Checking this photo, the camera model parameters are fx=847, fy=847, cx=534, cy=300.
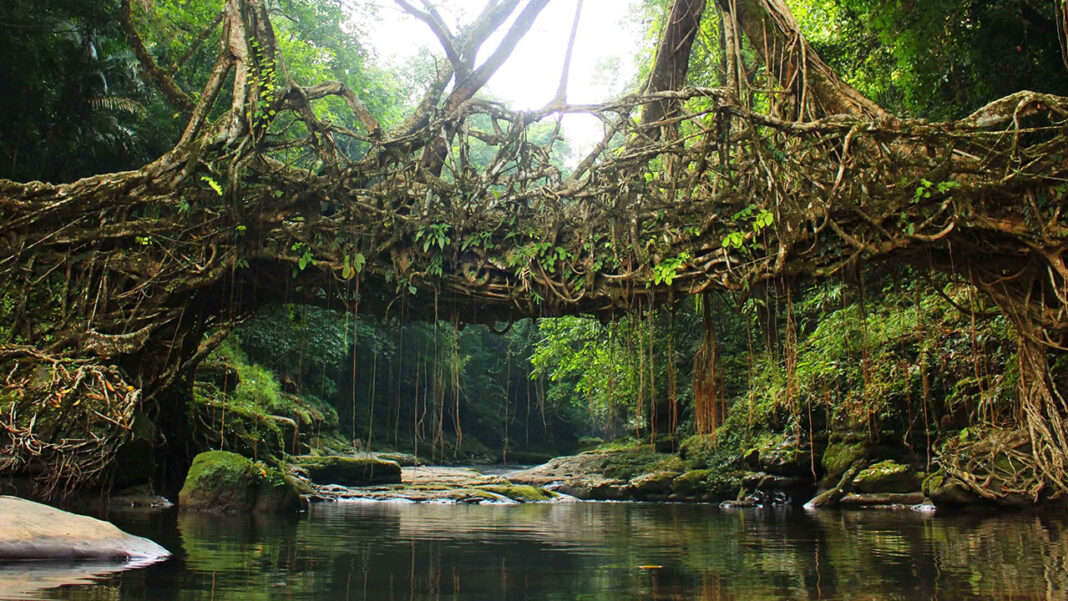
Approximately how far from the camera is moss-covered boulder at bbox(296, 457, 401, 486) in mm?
18375

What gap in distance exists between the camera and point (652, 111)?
35.5 feet

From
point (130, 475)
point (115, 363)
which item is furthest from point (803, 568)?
point (130, 475)

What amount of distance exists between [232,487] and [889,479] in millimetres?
9208

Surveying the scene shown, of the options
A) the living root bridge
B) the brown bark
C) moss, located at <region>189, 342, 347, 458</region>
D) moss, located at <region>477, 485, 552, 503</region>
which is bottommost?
moss, located at <region>477, 485, 552, 503</region>

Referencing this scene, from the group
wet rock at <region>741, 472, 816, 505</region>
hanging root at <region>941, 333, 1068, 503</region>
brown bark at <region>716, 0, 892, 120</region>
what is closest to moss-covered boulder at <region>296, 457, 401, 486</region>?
wet rock at <region>741, 472, 816, 505</region>

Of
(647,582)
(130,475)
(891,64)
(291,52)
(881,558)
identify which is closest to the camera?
(647,582)

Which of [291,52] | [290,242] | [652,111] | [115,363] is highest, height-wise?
[291,52]

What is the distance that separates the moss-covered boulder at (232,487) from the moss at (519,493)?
249 inches

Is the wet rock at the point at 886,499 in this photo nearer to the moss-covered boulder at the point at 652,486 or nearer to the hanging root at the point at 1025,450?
the hanging root at the point at 1025,450

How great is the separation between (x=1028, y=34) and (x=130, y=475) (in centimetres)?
1189

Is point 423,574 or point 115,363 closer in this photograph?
point 423,574

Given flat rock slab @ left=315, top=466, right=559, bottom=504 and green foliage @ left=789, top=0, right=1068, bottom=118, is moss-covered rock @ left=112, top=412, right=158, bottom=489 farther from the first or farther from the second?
green foliage @ left=789, top=0, right=1068, bottom=118

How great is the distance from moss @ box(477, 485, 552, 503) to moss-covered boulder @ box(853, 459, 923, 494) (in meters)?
6.26

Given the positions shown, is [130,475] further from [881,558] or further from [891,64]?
[891,64]
